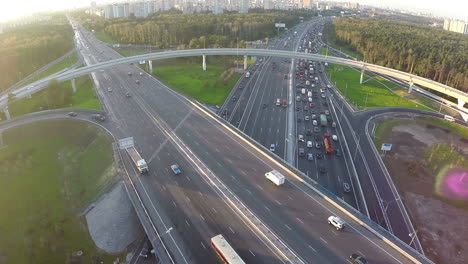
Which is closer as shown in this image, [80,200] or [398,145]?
[80,200]

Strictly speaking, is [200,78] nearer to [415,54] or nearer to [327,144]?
[327,144]

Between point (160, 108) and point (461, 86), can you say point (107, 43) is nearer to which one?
point (160, 108)

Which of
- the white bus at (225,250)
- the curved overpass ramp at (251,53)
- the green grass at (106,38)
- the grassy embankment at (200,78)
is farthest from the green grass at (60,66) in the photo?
the white bus at (225,250)

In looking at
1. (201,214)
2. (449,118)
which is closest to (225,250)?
(201,214)

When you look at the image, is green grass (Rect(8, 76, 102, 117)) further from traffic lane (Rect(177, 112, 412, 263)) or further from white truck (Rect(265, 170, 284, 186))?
white truck (Rect(265, 170, 284, 186))

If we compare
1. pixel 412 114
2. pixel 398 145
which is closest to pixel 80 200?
pixel 398 145

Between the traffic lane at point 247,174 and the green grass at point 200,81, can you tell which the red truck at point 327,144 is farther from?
the green grass at point 200,81
